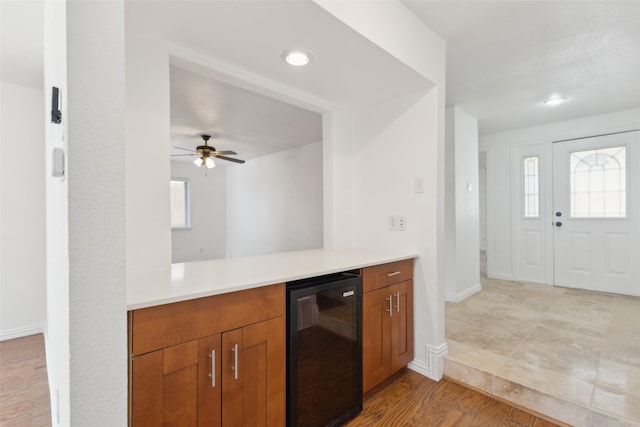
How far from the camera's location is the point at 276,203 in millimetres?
6137

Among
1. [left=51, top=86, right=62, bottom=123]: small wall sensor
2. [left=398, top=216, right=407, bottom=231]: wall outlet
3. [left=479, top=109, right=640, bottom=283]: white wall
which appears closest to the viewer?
[left=51, top=86, right=62, bottom=123]: small wall sensor

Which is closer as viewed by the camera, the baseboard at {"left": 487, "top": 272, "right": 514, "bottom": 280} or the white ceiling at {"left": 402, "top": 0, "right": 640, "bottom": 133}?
the white ceiling at {"left": 402, "top": 0, "right": 640, "bottom": 133}

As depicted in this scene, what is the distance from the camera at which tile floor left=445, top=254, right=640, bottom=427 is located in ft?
5.73

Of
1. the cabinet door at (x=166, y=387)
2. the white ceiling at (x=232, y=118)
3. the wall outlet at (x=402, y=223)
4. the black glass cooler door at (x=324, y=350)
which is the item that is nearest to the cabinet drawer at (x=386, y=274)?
the black glass cooler door at (x=324, y=350)

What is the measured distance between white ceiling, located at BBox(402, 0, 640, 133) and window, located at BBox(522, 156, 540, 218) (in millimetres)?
902

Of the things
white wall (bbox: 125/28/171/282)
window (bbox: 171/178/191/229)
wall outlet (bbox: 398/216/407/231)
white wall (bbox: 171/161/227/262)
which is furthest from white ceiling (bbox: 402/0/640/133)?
window (bbox: 171/178/191/229)

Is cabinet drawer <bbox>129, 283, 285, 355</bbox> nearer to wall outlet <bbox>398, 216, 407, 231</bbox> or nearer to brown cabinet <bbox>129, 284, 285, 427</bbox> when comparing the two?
brown cabinet <bbox>129, 284, 285, 427</bbox>

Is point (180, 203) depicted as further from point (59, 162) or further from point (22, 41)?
point (59, 162)

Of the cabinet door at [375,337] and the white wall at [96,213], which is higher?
the white wall at [96,213]

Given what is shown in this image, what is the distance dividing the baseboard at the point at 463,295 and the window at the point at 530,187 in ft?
4.81

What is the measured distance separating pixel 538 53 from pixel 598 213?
2.78m

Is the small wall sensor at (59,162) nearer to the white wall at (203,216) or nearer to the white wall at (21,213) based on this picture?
the white wall at (21,213)

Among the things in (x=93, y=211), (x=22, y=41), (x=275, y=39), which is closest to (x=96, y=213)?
(x=93, y=211)

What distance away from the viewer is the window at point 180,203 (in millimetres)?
7094
